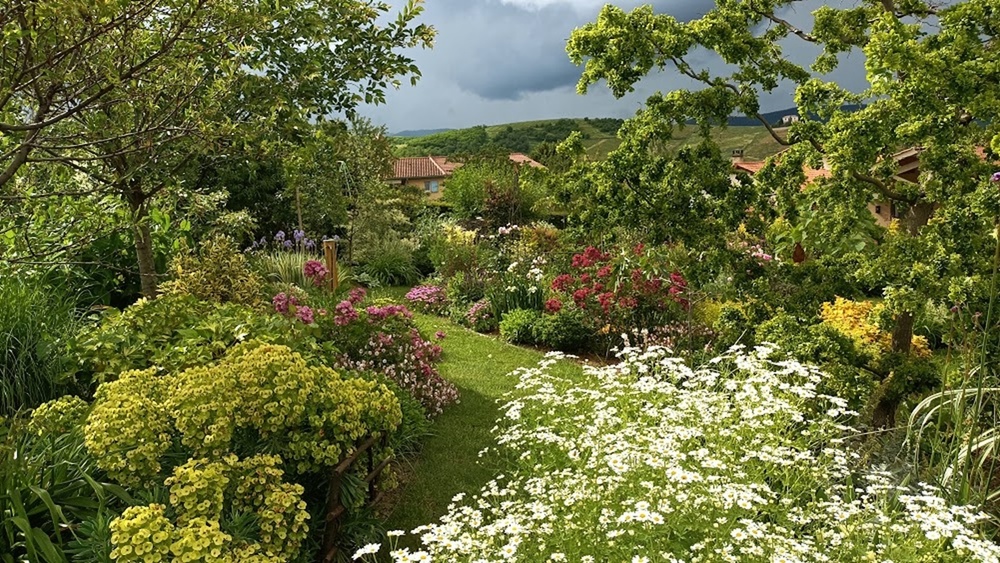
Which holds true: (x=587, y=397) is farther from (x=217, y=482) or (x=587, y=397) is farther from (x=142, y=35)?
(x=142, y=35)

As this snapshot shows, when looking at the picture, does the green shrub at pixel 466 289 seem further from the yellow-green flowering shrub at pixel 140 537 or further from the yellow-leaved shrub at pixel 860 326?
the yellow-green flowering shrub at pixel 140 537

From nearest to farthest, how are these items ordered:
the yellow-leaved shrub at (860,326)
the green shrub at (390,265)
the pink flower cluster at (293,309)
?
the pink flower cluster at (293,309) → the yellow-leaved shrub at (860,326) → the green shrub at (390,265)

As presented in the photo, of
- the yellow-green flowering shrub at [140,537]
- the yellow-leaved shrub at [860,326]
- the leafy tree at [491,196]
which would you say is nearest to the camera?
the yellow-green flowering shrub at [140,537]

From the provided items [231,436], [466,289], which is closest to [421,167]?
[466,289]

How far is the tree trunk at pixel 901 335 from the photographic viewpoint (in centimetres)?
492

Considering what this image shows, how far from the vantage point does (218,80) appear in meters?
3.34

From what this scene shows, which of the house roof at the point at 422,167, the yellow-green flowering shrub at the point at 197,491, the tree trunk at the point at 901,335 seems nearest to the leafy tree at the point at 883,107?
the tree trunk at the point at 901,335

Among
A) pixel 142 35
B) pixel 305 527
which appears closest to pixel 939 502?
pixel 305 527

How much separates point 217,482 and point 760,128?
18.9ft

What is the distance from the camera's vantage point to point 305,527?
266 cm

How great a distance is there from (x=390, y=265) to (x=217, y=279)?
837 centimetres

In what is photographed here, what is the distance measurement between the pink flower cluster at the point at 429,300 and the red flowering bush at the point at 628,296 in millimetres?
2282

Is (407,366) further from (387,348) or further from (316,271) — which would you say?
(316,271)

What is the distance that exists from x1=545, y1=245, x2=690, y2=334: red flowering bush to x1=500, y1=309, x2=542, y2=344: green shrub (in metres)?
0.28
